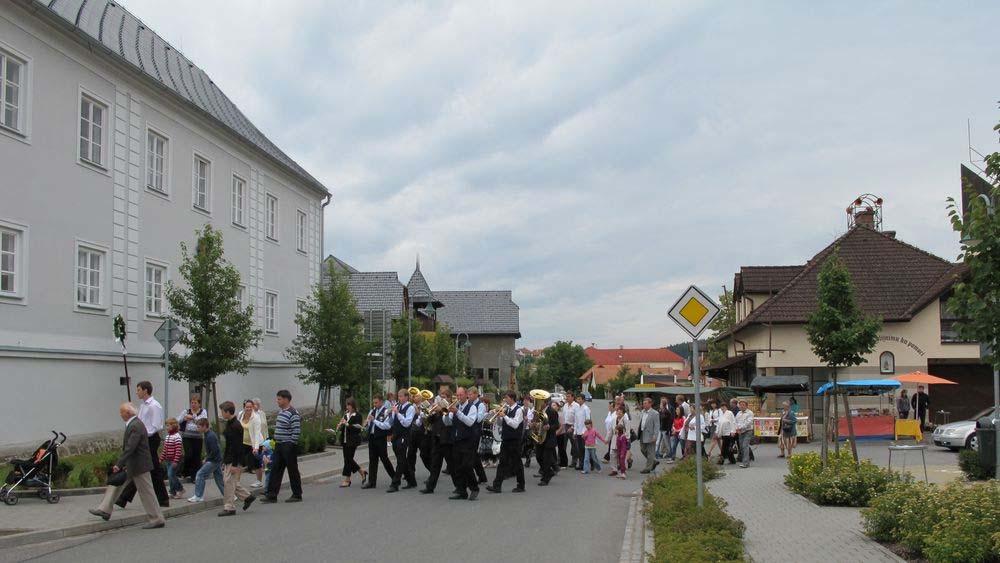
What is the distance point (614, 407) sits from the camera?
2270 centimetres

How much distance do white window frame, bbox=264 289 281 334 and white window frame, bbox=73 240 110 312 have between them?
10.8 m

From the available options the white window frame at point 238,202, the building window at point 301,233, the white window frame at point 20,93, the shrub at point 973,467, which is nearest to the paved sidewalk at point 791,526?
the shrub at point 973,467

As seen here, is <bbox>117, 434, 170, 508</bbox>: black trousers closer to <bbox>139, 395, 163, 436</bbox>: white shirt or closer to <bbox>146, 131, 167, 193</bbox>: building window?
<bbox>139, 395, 163, 436</bbox>: white shirt

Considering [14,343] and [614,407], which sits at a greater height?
[14,343]

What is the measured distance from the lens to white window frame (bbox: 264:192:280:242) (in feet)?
110

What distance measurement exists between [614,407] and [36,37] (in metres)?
15.1

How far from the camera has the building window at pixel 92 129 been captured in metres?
21.8

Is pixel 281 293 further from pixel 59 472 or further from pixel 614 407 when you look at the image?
pixel 59 472

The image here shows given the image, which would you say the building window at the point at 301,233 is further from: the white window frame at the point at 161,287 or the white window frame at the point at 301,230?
the white window frame at the point at 161,287

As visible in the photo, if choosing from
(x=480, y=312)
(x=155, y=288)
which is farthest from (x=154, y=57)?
(x=480, y=312)

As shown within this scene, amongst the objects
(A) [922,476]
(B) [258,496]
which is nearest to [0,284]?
(B) [258,496]

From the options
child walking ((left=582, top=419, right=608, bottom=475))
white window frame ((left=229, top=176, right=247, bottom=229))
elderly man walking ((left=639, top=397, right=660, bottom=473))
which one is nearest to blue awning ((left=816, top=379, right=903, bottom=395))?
elderly man walking ((left=639, top=397, right=660, bottom=473))

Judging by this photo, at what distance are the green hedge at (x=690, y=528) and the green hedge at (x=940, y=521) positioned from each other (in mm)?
1567

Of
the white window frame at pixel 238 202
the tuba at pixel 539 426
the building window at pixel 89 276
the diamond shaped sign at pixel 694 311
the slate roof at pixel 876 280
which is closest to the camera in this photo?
the diamond shaped sign at pixel 694 311
